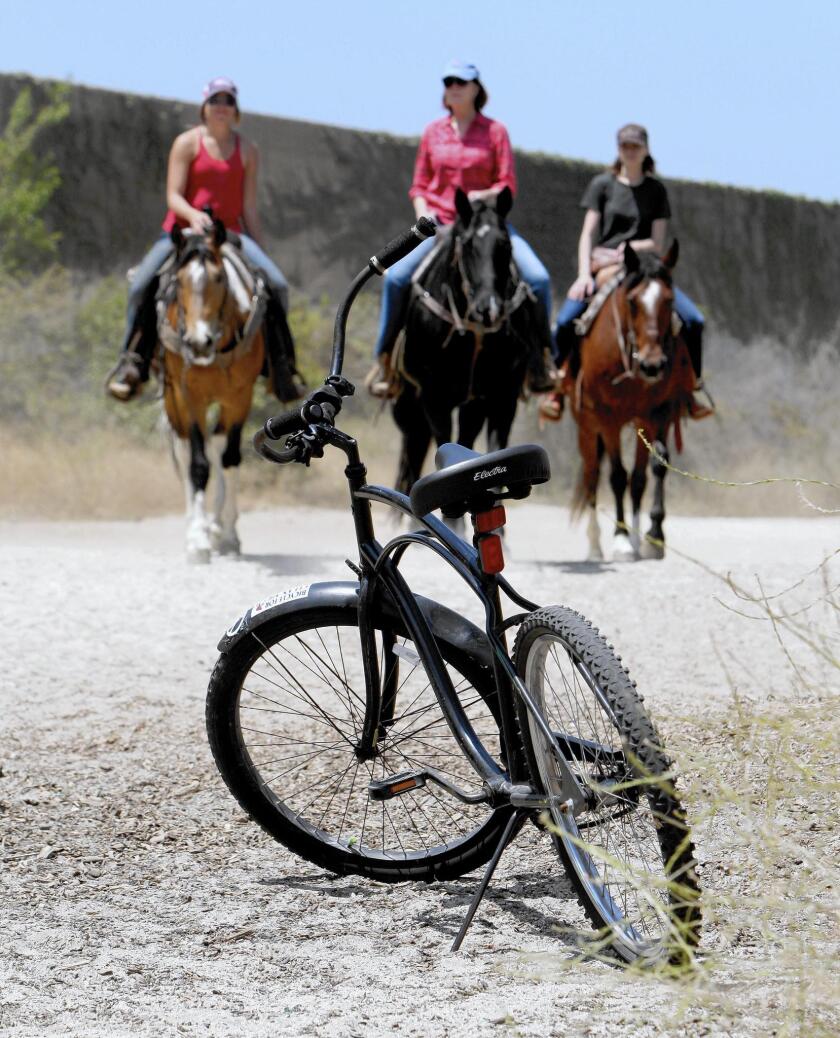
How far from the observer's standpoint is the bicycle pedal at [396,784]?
3693 mm

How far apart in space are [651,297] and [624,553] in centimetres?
163

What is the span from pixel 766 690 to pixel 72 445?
11459mm

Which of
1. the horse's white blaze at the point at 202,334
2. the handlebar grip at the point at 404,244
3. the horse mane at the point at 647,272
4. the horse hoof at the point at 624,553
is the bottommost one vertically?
the horse hoof at the point at 624,553

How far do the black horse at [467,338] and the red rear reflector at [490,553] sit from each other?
5.63 m

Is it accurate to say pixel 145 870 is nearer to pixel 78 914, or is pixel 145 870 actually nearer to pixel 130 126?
pixel 78 914

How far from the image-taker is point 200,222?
30.6 feet

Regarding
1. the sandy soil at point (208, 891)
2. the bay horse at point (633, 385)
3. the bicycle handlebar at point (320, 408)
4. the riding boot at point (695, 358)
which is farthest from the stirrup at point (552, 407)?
the bicycle handlebar at point (320, 408)

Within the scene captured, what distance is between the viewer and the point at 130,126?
18109mm

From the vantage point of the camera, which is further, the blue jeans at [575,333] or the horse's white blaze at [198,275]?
the blue jeans at [575,333]

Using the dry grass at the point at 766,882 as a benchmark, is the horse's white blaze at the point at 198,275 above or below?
above

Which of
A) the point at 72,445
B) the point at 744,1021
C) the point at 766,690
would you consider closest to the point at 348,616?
the point at 744,1021

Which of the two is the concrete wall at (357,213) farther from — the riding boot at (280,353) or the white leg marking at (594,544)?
the white leg marking at (594,544)

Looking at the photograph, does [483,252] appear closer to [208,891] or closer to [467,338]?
[467,338]

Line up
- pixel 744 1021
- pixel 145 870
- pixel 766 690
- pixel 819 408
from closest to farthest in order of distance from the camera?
pixel 744 1021 < pixel 145 870 < pixel 766 690 < pixel 819 408
